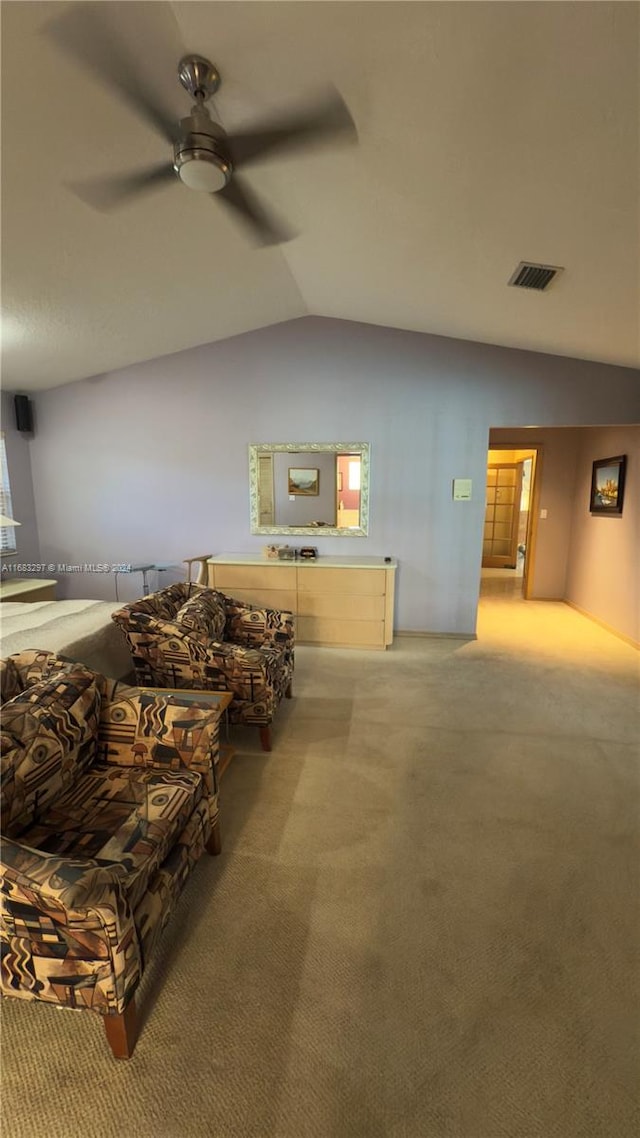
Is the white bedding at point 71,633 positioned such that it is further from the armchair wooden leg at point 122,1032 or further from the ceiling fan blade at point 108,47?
the ceiling fan blade at point 108,47

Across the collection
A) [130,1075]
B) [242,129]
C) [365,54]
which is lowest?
[130,1075]

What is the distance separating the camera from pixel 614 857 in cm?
185

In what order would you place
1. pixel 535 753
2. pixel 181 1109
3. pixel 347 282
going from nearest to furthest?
pixel 181 1109, pixel 535 753, pixel 347 282

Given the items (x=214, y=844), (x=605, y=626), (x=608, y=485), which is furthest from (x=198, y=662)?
(x=608, y=485)

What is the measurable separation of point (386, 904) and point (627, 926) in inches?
33.0

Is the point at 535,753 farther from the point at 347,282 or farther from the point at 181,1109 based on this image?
the point at 347,282

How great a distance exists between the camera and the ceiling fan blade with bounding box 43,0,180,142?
4.89 ft

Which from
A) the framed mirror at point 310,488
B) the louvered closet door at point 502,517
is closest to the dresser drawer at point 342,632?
the framed mirror at point 310,488

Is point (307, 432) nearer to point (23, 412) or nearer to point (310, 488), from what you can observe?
point (310, 488)

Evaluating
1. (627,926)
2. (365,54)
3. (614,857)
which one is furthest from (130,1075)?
(365,54)

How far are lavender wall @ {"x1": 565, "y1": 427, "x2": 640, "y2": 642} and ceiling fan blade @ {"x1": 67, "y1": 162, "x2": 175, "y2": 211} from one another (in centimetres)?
448

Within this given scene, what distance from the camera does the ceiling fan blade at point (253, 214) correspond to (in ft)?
7.42

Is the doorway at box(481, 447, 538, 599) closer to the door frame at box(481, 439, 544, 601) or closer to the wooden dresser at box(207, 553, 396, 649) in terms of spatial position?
the door frame at box(481, 439, 544, 601)

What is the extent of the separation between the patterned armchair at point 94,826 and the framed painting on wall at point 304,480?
10.4ft
